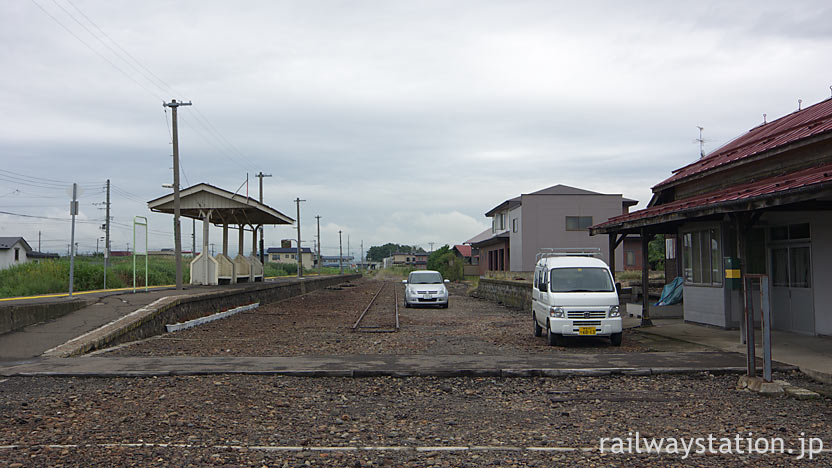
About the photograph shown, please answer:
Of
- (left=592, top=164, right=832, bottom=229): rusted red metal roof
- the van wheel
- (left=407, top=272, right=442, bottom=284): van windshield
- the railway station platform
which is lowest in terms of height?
the van wheel

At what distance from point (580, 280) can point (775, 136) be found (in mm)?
5832

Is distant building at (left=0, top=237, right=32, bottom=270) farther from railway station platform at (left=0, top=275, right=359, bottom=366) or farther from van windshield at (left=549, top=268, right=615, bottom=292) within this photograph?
van windshield at (left=549, top=268, right=615, bottom=292)

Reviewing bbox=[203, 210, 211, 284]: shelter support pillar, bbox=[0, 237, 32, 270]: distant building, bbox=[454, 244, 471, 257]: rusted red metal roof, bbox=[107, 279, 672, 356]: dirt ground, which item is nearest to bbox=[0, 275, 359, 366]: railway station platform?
bbox=[107, 279, 672, 356]: dirt ground

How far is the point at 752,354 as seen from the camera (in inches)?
339

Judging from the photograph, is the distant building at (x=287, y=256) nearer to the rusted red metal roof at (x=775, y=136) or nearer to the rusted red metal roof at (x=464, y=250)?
the rusted red metal roof at (x=464, y=250)

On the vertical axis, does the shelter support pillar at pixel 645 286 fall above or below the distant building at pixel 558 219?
below

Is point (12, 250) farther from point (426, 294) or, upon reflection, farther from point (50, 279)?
point (426, 294)

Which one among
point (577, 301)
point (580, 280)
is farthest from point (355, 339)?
point (580, 280)

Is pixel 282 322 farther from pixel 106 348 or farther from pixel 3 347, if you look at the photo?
pixel 3 347

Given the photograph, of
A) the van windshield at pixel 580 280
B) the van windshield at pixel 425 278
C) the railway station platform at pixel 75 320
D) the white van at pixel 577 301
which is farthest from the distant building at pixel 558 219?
the van windshield at pixel 580 280

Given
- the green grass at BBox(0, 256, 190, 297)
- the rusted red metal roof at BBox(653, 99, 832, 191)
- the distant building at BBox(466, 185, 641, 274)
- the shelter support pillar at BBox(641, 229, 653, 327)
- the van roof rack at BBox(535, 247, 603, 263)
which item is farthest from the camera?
the distant building at BBox(466, 185, 641, 274)

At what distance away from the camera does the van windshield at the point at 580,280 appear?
13484mm

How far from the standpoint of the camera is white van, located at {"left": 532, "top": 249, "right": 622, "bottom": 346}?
41.9 feet

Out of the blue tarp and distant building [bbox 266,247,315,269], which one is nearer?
the blue tarp
